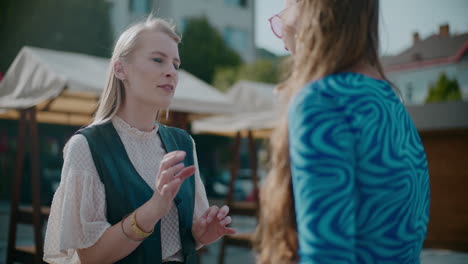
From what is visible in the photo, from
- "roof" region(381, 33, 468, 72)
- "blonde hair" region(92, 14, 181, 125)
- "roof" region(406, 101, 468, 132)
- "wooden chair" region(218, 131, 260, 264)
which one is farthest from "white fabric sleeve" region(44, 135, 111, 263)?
"roof" region(381, 33, 468, 72)

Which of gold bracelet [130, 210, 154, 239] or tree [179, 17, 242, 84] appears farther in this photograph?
tree [179, 17, 242, 84]

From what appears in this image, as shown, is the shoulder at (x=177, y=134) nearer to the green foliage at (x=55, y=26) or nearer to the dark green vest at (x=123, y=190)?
the dark green vest at (x=123, y=190)

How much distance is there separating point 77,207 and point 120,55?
60 centimetres

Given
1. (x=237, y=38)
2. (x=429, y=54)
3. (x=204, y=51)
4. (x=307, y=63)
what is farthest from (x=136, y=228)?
(x=429, y=54)

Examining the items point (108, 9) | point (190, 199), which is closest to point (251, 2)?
point (108, 9)

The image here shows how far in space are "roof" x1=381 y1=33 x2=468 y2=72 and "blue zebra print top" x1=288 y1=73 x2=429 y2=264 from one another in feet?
132

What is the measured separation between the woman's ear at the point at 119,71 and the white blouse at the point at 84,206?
17cm

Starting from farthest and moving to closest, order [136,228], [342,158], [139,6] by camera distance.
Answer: [139,6] < [136,228] < [342,158]

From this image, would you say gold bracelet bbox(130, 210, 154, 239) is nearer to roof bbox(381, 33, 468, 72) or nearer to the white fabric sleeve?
the white fabric sleeve

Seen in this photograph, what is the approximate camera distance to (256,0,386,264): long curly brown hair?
43.8 inches

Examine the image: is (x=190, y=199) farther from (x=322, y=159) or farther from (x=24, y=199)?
(x=24, y=199)

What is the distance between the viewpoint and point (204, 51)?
92.6ft

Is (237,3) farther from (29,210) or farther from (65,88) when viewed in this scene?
(29,210)

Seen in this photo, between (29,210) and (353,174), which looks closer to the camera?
(353,174)
